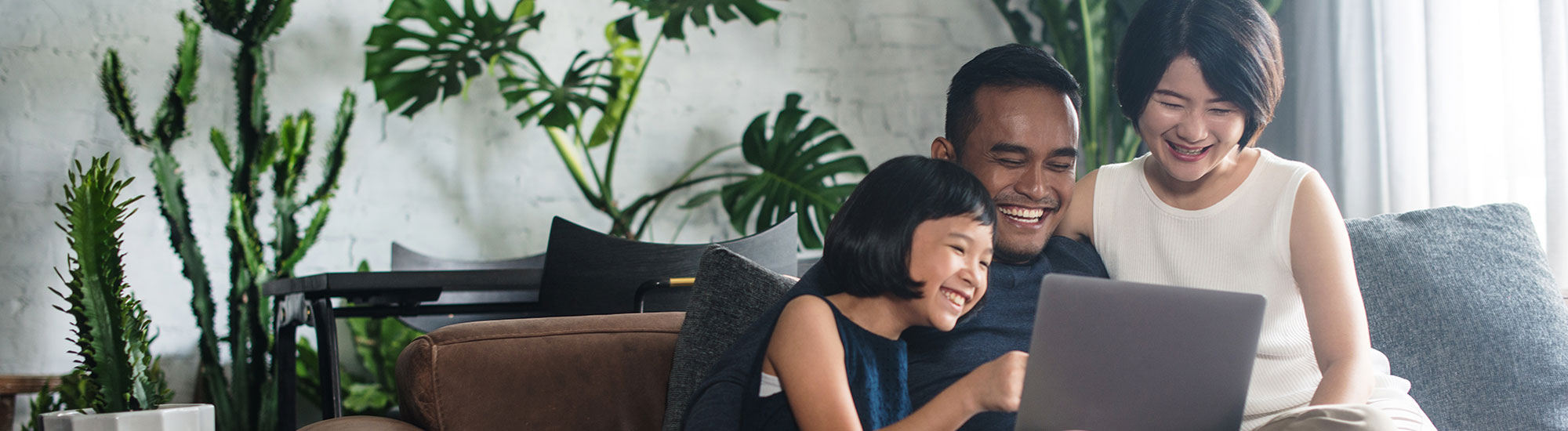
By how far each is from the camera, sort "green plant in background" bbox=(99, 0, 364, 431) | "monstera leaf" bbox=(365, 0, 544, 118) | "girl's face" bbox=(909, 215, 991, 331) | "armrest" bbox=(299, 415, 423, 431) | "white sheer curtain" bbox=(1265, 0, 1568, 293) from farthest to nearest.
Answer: "monstera leaf" bbox=(365, 0, 544, 118) → "green plant in background" bbox=(99, 0, 364, 431) → "white sheer curtain" bbox=(1265, 0, 1568, 293) → "armrest" bbox=(299, 415, 423, 431) → "girl's face" bbox=(909, 215, 991, 331)

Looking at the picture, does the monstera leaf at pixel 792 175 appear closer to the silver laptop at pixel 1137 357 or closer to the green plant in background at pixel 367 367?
the green plant in background at pixel 367 367

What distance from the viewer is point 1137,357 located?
0.82 m

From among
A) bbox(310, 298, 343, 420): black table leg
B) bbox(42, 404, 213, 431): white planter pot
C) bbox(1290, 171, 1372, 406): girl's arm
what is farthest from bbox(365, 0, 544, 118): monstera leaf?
bbox(1290, 171, 1372, 406): girl's arm

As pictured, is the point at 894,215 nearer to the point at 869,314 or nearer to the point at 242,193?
the point at 869,314

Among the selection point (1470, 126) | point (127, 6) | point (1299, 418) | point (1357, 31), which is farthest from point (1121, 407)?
point (127, 6)

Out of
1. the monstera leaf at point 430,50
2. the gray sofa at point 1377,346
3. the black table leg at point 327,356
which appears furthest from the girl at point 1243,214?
the monstera leaf at point 430,50

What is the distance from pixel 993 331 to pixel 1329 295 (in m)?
0.32

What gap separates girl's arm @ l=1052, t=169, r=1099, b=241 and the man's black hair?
143 millimetres

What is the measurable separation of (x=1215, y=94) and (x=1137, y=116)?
9 centimetres

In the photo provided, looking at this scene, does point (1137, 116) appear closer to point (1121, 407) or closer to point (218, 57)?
point (1121, 407)

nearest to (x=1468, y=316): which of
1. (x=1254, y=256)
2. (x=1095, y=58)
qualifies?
(x=1254, y=256)

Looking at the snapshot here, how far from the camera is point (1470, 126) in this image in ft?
7.52

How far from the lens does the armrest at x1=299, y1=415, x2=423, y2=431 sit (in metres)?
1.05

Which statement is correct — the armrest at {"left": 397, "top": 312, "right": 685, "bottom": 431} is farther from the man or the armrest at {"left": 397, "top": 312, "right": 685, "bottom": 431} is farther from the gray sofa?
the man
